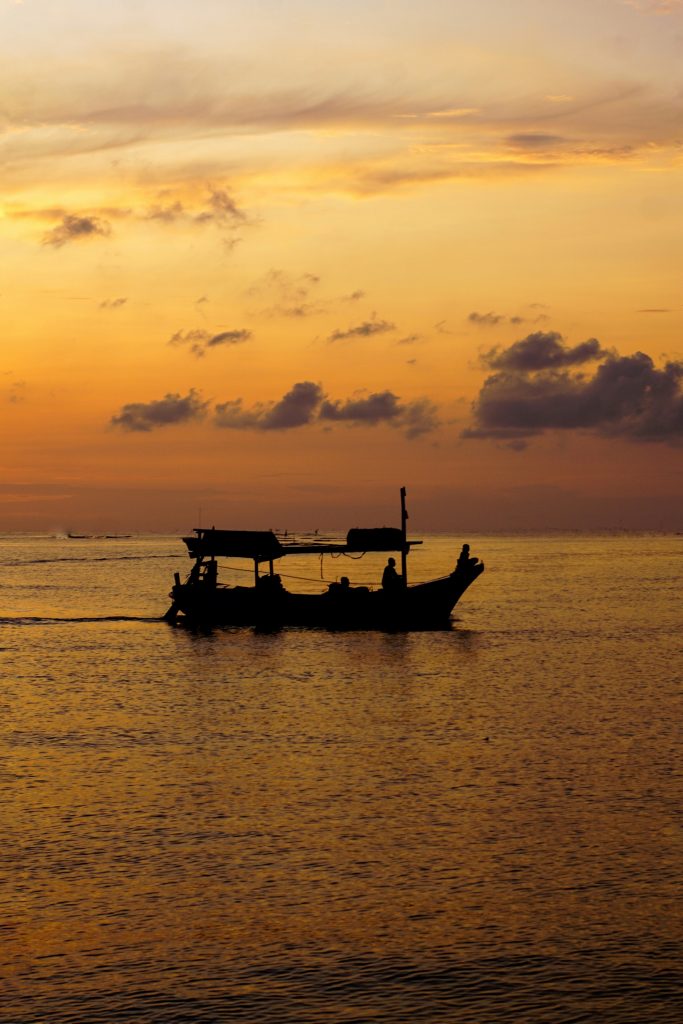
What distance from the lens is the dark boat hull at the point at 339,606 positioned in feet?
182

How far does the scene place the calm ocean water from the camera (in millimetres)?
13258

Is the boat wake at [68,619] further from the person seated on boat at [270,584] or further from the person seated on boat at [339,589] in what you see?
the person seated on boat at [339,589]

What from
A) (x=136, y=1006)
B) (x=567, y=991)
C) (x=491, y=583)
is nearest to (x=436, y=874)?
(x=567, y=991)

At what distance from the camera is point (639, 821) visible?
20312mm

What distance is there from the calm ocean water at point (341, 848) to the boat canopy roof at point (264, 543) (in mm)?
14083

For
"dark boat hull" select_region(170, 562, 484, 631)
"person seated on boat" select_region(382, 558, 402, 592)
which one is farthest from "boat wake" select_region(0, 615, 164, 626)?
"person seated on boat" select_region(382, 558, 402, 592)

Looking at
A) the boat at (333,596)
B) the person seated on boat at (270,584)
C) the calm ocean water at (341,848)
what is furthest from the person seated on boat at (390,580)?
the calm ocean water at (341,848)

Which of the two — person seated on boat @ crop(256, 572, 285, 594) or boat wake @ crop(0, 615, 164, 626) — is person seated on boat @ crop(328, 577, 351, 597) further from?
boat wake @ crop(0, 615, 164, 626)

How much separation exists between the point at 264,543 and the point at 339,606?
15.6 ft

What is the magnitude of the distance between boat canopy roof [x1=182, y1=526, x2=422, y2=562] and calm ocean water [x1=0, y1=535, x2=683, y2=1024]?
14.1m

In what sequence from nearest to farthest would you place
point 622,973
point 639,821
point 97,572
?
point 622,973
point 639,821
point 97,572

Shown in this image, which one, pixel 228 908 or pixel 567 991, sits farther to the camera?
pixel 228 908

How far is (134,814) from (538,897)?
795cm

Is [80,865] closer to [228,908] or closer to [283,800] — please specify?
[228,908]
